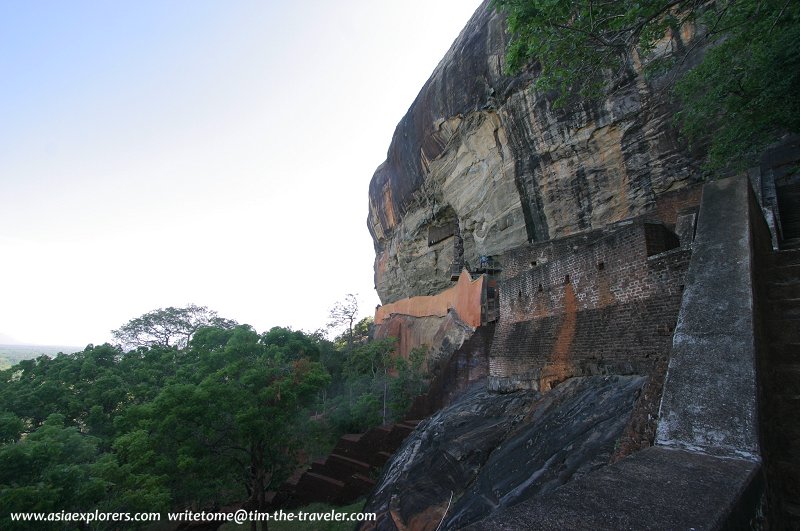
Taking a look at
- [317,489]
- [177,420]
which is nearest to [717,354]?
[177,420]

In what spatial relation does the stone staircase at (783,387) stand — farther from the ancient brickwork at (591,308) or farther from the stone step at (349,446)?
the stone step at (349,446)

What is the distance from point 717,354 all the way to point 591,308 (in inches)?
203

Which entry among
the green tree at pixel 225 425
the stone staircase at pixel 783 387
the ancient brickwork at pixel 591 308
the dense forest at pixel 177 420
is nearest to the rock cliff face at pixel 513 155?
the ancient brickwork at pixel 591 308

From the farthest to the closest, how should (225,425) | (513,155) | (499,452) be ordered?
(513,155)
(225,425)
(499,452)

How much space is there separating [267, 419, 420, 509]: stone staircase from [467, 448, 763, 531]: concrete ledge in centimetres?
1310

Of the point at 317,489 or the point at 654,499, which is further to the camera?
the point at 317,489

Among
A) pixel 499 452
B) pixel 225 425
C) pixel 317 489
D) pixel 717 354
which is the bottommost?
pixel 317 489

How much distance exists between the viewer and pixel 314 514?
41.6 feet

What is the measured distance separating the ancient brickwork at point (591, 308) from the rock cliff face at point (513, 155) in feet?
20.7

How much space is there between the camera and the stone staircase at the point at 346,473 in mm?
13493

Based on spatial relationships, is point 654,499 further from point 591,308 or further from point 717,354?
point 591,308

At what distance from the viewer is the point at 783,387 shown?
2.49m

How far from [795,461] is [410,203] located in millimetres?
25922

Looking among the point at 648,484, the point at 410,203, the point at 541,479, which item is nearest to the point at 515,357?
the point at 541,479
